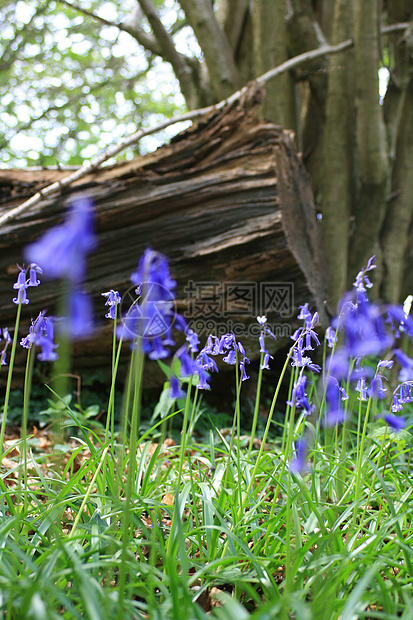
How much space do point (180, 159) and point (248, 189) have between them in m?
0.71

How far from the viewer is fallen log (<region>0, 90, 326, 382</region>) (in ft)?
11.3

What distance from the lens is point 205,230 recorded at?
3.50 meters

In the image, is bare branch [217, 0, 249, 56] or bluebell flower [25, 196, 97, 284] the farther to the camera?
bare branch [217, 0, 249, 56]

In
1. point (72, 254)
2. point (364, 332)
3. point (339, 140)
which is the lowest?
point (364, 332)

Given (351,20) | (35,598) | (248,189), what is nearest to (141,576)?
(35,598)

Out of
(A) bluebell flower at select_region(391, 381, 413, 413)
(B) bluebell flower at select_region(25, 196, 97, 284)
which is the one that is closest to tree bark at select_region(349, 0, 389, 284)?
(A) bluebell flower at select_region(391, 381, 413, 413)

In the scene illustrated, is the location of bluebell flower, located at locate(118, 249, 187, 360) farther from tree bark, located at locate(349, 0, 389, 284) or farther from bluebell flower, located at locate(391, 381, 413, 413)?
tree bark, located at locate(349, 0, 389, 284)

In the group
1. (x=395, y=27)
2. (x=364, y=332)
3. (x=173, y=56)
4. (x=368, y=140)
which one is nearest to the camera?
(x=364, y=332)

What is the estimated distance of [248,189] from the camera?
3465mm

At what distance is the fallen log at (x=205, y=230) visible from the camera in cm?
345

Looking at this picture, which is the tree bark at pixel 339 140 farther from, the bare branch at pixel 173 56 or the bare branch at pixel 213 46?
the bare branch at pixel 173 56

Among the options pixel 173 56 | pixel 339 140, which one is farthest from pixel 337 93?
pixel 173 56

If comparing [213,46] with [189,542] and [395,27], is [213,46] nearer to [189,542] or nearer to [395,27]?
[395,27]

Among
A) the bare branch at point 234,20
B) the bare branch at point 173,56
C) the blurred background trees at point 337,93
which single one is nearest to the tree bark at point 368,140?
the blurred background trees at point 337,93
